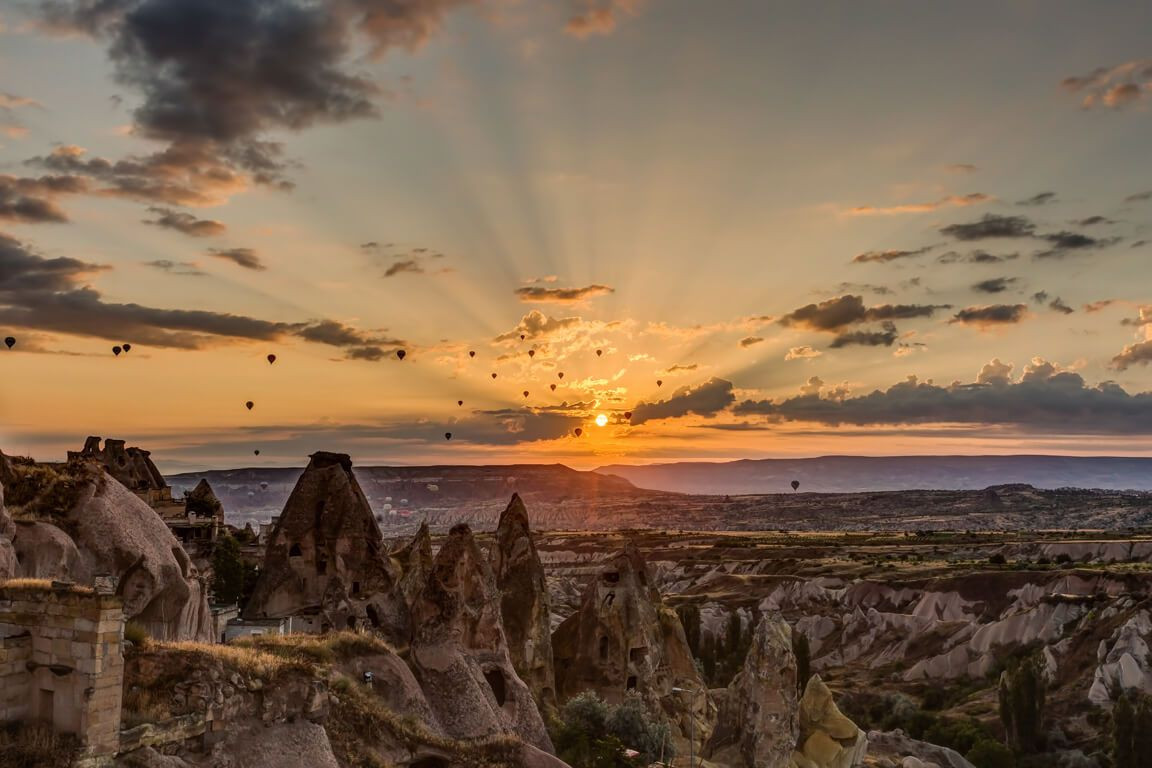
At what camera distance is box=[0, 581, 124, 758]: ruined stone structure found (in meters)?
16.0

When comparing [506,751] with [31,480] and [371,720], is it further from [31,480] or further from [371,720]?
[31,480]

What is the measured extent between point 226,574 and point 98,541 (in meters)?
15.6

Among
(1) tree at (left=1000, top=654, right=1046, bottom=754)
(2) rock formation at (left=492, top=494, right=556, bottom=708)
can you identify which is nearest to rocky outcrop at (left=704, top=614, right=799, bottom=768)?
(2) rock formation at (left=492, top=494, right=556, bottom=708)

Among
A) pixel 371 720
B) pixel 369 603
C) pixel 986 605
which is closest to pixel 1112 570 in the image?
pixel 986 605

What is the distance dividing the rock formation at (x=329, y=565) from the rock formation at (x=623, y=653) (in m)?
10.6

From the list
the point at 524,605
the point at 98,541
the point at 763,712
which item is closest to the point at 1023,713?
the point at 763,712

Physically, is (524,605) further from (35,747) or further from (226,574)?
(35,747)

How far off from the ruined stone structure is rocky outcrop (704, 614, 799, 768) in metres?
27.4

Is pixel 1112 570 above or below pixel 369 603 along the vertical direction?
below

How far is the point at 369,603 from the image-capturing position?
114 feet

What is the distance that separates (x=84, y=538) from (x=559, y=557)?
154 metres

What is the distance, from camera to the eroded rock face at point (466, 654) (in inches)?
→ 1073

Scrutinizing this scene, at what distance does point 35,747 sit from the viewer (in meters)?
Result: 15.7

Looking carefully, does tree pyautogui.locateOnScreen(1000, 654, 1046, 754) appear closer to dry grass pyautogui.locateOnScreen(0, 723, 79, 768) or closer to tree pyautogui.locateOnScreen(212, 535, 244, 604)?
tree pyautogui.locateOnScreen(212, 535, 244, 604)
